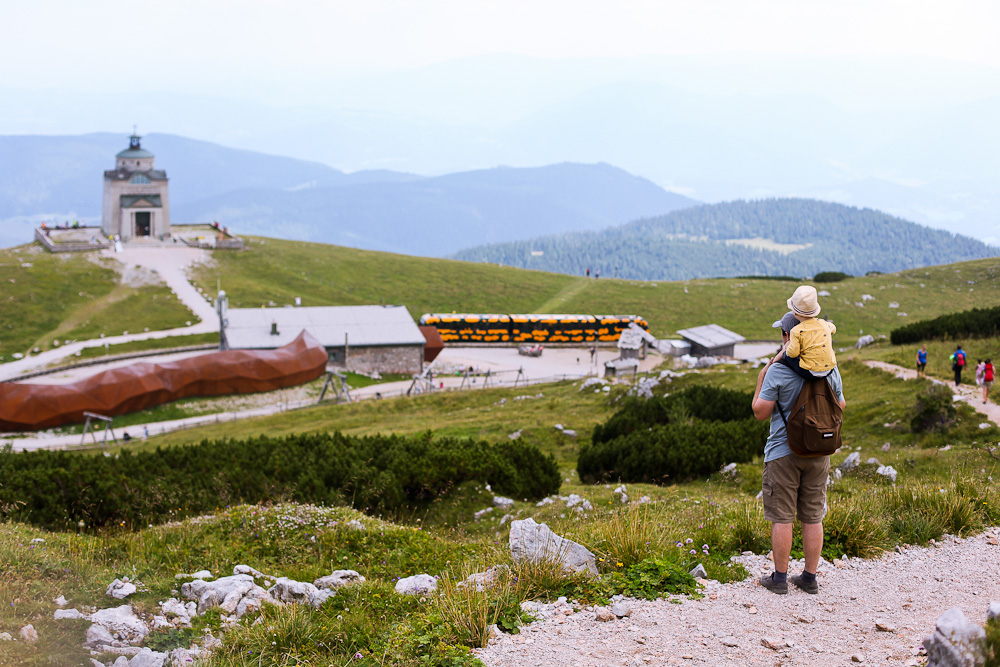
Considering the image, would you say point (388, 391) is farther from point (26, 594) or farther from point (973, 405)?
point (26, 594)

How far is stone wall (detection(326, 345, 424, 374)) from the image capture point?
171ft

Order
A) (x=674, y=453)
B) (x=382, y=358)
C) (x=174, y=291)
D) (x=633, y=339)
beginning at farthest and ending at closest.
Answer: (x=174, y=291) < (x=633, y=339) < (x=382, y=358) < (x=674, y=453)

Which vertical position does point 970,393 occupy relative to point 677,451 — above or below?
above

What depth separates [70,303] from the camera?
60281 millimetres

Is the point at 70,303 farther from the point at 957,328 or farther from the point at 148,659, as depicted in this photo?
the point at 148,659

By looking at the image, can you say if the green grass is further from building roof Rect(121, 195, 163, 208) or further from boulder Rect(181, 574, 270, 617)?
boulder Rect(181, 574, 270, 617)

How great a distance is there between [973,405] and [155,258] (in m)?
74.1

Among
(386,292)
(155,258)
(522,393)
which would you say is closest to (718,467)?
(522,393)

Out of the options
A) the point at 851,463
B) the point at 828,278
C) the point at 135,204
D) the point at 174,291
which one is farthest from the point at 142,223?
the point at 828,278

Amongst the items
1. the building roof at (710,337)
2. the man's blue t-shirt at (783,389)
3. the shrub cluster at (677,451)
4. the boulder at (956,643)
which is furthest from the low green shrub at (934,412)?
the building roof at (710,337)

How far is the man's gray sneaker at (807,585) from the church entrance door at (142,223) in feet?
287

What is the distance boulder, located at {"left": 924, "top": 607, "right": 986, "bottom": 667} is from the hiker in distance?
1.97 metres

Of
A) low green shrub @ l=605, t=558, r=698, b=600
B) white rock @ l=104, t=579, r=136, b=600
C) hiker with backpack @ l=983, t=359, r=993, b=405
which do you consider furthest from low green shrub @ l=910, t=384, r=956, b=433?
white rock @ l=104, t=579, r=136, b=600

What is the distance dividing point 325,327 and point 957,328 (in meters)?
41.0
